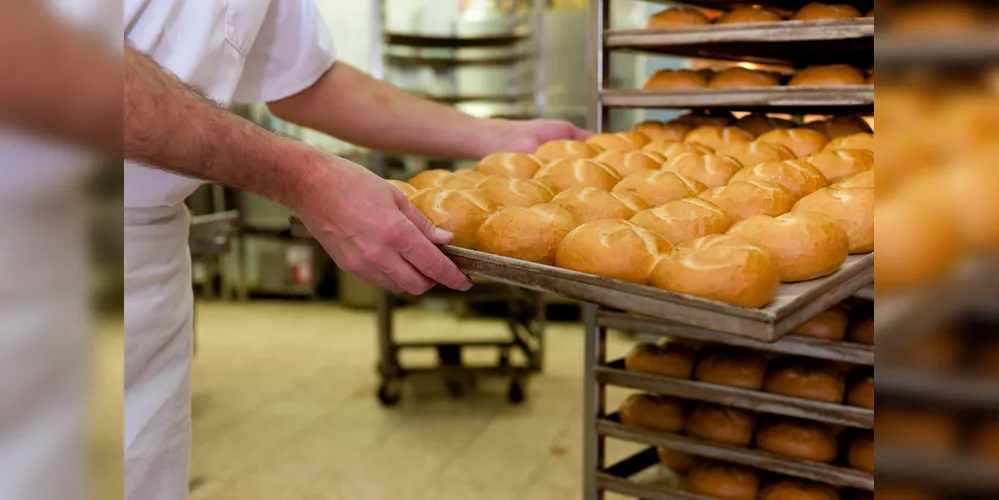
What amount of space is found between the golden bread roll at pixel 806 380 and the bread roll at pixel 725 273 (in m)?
0.86

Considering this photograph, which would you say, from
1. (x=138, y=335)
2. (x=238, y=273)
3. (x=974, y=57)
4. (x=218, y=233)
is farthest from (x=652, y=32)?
(x=238, y=273)

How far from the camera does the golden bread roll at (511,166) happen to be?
4.71 ft

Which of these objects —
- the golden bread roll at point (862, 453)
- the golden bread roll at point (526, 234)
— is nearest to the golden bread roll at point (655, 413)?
the golden bread roll at point (862, 453)

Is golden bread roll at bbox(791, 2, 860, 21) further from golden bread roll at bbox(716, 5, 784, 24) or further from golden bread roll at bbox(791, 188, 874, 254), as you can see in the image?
golden bread roll at bbox(791, 188, 874, 254)

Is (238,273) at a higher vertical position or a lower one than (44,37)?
lower

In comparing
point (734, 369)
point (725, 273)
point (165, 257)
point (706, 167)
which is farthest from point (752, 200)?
point (165, 257)

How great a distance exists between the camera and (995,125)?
0.22 m

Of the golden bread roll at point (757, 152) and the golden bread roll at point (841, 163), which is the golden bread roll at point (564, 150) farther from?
the golden bread roll at point (841, 163)

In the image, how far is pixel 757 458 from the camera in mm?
1670

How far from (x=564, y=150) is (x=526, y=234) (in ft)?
1.79

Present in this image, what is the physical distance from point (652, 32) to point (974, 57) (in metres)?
1.65

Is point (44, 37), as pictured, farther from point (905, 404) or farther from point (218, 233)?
point (218, 233)

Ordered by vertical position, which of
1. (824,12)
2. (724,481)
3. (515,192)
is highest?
(824,12)

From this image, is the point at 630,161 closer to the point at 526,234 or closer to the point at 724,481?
the point at 526,234
